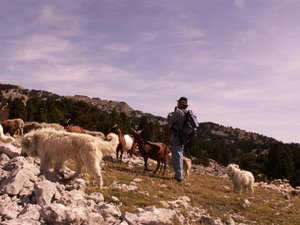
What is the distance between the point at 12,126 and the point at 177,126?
16675 mm

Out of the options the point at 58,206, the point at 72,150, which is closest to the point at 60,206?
the point at 58,206

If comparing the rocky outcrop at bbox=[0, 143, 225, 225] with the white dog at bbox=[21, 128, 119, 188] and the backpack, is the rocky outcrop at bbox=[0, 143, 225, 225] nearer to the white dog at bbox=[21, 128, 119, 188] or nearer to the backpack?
the white dog at bbox=[21, 128, 119, 188]

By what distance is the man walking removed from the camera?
524 inches

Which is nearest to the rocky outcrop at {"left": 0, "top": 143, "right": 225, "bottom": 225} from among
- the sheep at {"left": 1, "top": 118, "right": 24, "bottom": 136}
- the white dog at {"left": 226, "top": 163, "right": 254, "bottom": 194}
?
the white dog at {"left": 226, "top": 163, "right": 254, "bottom": 194}

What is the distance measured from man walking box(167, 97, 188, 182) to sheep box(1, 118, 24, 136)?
16.4 meters

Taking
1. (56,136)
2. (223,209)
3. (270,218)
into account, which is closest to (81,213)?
(56,136)

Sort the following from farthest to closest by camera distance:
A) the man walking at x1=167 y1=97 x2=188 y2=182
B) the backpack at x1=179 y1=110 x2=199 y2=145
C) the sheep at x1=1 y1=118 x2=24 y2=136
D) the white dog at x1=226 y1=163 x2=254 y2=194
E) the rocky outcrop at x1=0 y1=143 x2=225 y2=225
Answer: the sheep at x1=1 y1=118 x2=24 y2=136
the white dog at x1=226 y1=163 x2=254 y2=194
the man walking at x1=167 y1=97 x2=188 y2=182
the backpack at x1=179 y1=110 x2=199 y2=145
the rocky outcrop at x1=0 y1=143 x2=225 y2=225

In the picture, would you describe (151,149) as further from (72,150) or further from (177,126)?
(72,150)

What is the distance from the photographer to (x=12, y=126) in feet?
83.9

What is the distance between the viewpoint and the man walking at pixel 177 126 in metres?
13.3

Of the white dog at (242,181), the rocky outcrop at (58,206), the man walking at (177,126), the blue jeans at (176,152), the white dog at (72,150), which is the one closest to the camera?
the rocky outcrop at (58,206)

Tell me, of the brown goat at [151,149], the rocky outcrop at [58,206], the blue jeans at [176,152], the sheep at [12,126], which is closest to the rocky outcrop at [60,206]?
the rocky outcrop at [58,206]

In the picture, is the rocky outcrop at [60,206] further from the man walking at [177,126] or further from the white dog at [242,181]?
the white dog at [242,181]

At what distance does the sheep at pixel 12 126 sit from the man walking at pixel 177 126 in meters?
16.4
